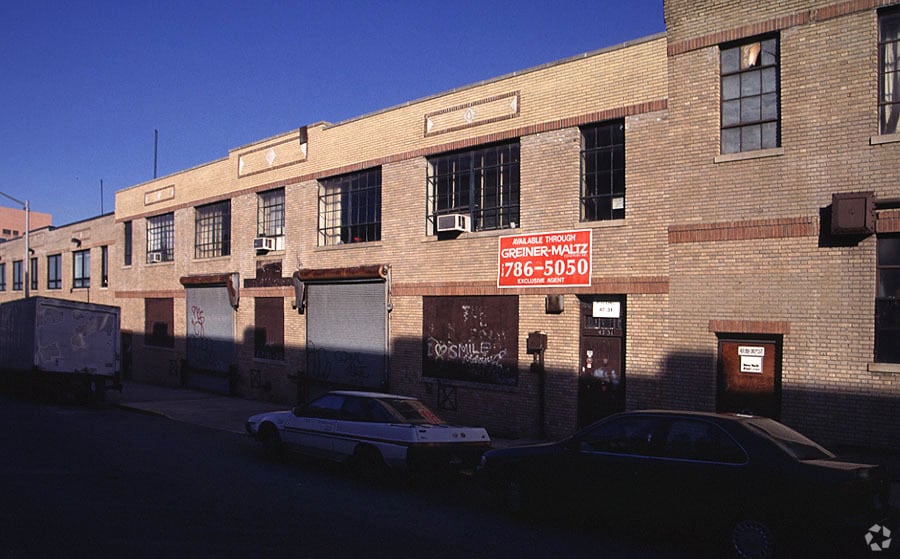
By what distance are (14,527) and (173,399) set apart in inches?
644

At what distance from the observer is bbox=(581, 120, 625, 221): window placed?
49.0 feet

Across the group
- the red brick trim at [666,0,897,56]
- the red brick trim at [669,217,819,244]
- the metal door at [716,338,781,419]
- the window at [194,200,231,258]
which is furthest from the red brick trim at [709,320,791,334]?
the window at [194,200,231,258]

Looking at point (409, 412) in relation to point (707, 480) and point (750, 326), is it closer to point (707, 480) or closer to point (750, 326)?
point (707, 480)

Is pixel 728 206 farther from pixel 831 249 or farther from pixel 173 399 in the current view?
pixel 173 399

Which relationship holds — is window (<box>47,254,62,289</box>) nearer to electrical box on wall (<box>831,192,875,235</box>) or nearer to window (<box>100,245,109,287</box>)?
window (<box>100,245,109,287</box>)

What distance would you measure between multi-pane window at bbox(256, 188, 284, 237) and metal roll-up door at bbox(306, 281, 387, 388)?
2948 mm

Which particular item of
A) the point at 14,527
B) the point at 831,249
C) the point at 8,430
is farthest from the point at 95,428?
the point at 831,249

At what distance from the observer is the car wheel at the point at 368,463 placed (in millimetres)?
11636

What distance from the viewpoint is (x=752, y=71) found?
13.2 meters

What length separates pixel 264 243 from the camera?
75.7ft

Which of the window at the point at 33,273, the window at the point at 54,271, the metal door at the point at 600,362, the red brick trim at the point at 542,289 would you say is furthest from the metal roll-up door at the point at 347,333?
the window at the point at 33,273

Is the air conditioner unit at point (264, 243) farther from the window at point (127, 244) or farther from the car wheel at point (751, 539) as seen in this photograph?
the car wheel at point (751, 539)

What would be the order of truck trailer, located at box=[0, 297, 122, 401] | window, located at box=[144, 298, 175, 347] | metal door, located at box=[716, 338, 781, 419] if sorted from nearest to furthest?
metal door, located at box=[716, 338, 781, 419] < truck trailer, located at box=[0, 297, 122, 401] < window, located at box=[144, 298, 175, 347]

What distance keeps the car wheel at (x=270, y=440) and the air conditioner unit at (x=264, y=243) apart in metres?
10.2
